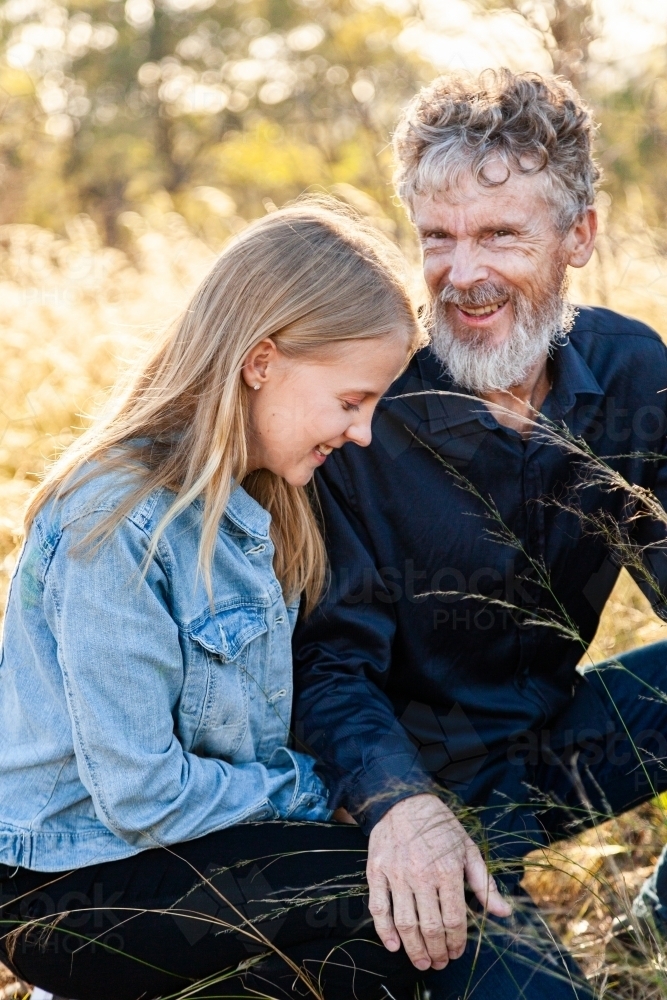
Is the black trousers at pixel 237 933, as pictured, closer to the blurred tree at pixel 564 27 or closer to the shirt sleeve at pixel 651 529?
the shirt sleeve at pixel 651 529

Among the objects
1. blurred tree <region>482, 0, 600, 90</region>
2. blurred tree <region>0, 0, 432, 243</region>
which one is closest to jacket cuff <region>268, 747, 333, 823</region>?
blurred tree <region>482, 0, 600, 90</region>

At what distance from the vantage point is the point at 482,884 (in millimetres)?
1813

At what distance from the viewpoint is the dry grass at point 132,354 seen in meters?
2.18

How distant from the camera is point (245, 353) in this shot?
1.86m

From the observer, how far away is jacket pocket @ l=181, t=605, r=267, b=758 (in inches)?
74.2

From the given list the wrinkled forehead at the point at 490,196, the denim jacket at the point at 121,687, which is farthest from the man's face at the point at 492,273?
the denim jacket at the point at 121,687

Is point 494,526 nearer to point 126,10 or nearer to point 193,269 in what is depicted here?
point 193,269

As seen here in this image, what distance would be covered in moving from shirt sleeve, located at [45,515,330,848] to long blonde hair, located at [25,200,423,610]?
0.39 feet

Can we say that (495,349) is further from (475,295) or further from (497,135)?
(497,135)

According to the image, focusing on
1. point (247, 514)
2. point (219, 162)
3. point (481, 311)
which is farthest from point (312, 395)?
point (219, 162)

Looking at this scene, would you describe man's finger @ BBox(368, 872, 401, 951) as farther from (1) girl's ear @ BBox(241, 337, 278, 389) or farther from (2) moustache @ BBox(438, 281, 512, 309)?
(2) moustache @ BBox(438, 281, 512, 309)

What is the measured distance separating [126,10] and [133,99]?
1.58 meters

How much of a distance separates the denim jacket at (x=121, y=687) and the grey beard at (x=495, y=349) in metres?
0.67

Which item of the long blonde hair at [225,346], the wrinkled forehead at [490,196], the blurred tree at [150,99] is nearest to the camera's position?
the long blonde hair at [225,346]
